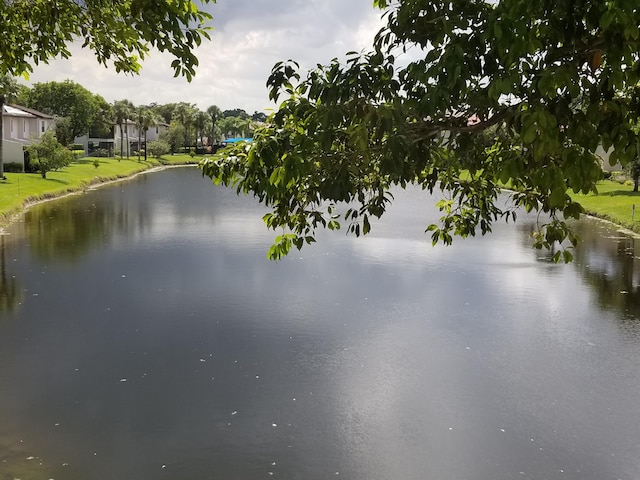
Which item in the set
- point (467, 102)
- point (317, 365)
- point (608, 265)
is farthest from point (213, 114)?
point (467, 102)

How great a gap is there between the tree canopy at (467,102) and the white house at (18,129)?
55914 millimetres

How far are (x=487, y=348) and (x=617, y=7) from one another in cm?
1266

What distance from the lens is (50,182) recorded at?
52281 mm

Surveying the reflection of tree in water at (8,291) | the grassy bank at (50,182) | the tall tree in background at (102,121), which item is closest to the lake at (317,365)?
the reflection of tree in water at (8,291)

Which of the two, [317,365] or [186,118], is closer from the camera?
[317,365]

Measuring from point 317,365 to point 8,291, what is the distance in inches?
457

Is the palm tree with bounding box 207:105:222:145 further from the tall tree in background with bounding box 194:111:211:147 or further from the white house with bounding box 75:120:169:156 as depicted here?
the white house with bounding box 75:120:169:156

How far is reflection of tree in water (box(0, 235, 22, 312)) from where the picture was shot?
19031mm

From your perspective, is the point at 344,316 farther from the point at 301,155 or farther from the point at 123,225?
the point at 123,225

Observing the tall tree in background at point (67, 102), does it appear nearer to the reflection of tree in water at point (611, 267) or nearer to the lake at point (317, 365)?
the lake at point (317, 365)

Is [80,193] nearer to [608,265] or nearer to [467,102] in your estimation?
[608,265]

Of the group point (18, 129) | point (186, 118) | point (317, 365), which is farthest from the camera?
point (186, 118)

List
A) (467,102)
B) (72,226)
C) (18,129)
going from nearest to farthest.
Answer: (467,102)
(72,226)
(18,129)

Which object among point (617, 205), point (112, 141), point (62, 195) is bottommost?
point (62, 195)
